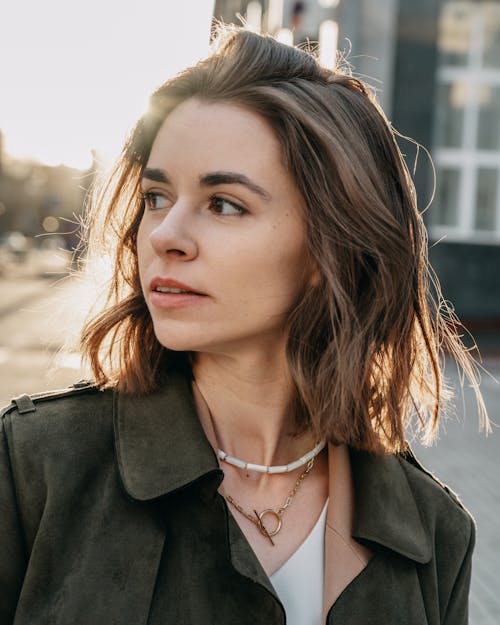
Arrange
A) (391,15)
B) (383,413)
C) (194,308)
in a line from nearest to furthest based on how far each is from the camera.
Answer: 1. (194,308)
2. (383,413)
3. (391,15)

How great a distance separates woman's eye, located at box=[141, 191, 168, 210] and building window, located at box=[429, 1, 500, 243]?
497 inches

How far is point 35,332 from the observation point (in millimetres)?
14203

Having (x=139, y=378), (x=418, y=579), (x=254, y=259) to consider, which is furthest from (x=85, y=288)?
(x=418, y=579)

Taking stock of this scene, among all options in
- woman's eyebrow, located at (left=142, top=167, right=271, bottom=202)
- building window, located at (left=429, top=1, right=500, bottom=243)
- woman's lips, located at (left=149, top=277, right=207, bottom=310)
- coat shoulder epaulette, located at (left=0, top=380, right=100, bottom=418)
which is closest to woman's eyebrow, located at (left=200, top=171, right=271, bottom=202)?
woman's eyebrow, located at (left=142, top=167, right=271, bottom=202)

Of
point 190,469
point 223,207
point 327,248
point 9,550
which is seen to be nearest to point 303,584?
point 190,469

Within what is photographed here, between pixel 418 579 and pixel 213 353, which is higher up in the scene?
pixel 213 353

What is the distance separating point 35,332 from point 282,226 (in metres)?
12.9

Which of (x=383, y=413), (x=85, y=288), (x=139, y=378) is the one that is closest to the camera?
(x=139, y=378)

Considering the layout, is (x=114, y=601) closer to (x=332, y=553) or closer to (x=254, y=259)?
(x=332, y=553)

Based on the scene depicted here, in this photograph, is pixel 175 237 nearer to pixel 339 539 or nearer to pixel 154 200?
pixel 154 200

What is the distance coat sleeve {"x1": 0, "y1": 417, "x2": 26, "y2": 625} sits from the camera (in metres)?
1.58

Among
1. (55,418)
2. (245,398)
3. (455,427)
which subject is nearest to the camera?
(55,418)

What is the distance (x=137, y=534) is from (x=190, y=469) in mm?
180

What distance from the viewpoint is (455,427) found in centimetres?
845
